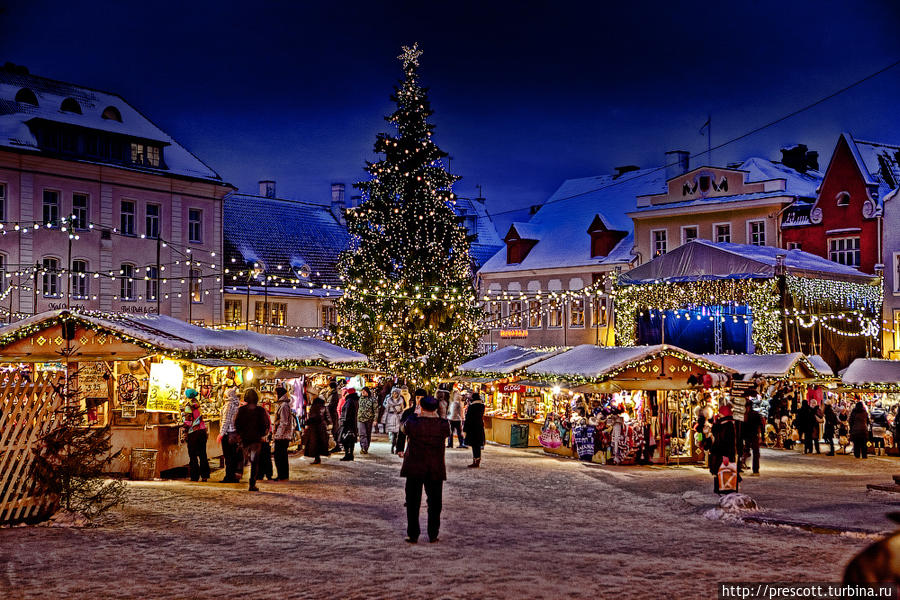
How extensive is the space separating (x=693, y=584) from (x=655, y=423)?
13.9 metres

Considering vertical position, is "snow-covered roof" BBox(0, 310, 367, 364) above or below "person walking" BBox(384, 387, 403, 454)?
above

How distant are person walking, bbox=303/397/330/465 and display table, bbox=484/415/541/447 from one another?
6.86 m

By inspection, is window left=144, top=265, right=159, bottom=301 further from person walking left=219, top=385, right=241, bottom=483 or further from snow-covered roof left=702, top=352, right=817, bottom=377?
person walking left=219, top=385, right=241, bottom=483

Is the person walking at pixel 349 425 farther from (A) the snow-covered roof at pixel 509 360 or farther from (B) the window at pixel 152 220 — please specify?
(B) the window at pixel 152 220

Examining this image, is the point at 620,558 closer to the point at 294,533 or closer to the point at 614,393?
the point at 294,533

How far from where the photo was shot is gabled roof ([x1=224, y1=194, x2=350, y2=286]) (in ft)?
176

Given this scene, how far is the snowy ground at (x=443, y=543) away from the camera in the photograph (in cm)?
945

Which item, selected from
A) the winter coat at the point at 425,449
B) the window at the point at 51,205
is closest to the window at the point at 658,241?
the window at the point at 51,205

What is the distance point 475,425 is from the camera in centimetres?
2234

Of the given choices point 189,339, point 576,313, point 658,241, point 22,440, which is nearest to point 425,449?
point 22,440

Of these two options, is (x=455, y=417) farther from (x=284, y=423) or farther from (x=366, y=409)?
(x=284, y=423)

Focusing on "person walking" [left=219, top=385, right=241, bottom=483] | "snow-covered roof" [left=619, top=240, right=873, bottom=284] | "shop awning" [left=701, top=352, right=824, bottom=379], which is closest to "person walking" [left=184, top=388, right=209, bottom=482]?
"person walking" [left=219, top=385, right=241, bottom=483]

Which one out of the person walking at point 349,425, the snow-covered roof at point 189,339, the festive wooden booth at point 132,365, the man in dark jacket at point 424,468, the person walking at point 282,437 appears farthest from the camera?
the person walking at point 349,425

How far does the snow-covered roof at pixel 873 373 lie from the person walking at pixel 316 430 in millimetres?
14543
